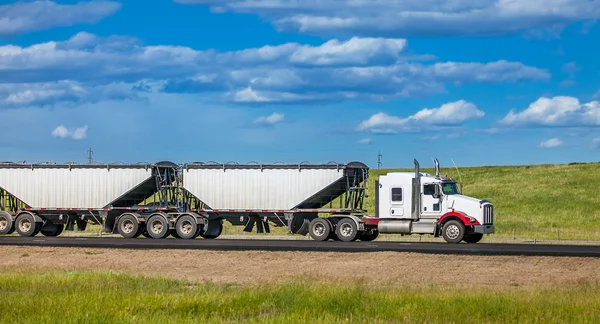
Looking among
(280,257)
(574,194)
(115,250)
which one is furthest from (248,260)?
(574,194)

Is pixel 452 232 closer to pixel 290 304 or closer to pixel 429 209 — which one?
pixel 429 209

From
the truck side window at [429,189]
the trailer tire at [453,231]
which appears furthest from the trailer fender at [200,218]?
the trailer tire at [453,231]

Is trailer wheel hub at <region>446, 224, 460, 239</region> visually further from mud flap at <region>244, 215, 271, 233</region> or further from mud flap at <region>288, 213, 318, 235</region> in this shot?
mud flap at <region>244, 215, 271, 233</region>

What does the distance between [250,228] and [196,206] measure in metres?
3.26

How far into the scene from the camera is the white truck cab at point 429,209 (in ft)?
128

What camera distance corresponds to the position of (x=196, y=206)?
45688mm

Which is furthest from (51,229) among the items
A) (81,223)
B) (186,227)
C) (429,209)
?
(429,209)

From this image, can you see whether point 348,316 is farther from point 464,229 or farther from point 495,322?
point 464,229

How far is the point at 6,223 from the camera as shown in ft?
153

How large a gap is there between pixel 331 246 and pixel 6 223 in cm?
1963

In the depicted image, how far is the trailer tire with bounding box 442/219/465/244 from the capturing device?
127 feet

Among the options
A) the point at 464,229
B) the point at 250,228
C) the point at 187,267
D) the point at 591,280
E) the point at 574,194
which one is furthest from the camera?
the point at 574,194

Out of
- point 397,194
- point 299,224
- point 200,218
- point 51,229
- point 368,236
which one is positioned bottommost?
point 368,236

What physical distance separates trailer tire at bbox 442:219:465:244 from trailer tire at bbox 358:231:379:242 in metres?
4.21
